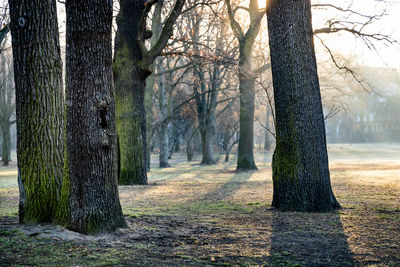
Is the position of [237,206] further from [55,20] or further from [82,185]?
[55,20]

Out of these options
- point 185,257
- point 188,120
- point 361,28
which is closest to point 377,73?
point 188,120

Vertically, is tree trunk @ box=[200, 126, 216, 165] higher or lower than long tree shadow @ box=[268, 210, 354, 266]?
higher

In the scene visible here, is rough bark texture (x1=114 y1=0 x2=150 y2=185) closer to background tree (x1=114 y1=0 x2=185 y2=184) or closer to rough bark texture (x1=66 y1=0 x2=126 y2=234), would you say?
background tree (x1=114 y1=0 x2=185 y2=184)

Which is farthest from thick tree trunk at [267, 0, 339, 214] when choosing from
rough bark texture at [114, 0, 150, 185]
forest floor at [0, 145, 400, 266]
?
rough bark texture at [114, 0, 150, 185]

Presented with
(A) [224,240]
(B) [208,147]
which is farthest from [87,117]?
(B) [208,147]

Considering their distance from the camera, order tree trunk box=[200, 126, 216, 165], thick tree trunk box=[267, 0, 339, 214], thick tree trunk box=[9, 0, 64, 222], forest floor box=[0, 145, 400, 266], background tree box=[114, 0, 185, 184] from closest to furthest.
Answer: forest floor box=[0, 145, 400, 266]
thick tree trunk box=[9, 0, 64, 222]
thick tree trunk box=[267, 0, 339, 214]
background tree box=[114, 0, 185, 184]
tree trunk box=[200, 126, 216, 165]

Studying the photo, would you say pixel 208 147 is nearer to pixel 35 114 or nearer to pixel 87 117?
pixel 35 114

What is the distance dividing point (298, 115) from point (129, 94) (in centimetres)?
672

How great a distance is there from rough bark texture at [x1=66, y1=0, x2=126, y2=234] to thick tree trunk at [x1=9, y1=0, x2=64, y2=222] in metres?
0.78

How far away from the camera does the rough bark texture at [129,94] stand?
1237 centimetres

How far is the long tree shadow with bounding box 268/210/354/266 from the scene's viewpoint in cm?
421

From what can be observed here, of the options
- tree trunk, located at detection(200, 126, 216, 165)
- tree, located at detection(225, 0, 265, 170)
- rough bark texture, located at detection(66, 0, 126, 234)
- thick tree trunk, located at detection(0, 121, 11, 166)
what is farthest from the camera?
thick tree trunk, located at detection(0, 121, 11, 166)

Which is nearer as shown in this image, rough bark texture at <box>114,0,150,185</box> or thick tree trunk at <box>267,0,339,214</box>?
thick tree trunk at <box>267,0,339,214</box>

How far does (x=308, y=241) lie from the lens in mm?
5004
